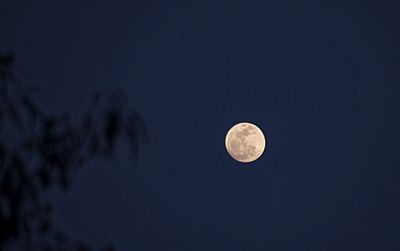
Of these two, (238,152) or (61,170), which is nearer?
(61,170)

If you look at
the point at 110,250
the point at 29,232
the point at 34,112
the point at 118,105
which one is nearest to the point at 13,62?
the point at 34,112

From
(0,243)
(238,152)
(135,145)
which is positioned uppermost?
(238,152)

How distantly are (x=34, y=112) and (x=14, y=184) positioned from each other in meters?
0.41

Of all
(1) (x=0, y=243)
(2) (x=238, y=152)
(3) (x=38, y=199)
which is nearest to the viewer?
(1) (x=0, y=243)

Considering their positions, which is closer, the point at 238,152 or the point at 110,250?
the point at 110,250

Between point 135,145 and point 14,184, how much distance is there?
706mm

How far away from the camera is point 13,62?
3256mm

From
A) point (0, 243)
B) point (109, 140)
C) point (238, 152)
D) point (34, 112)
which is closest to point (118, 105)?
point (109, 140)

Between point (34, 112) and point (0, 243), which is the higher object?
point (34, 112)

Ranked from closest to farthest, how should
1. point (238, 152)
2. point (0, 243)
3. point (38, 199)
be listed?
point (0, 243)
point (38, 199)
point (238, 152)

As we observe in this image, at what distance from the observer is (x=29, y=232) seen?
3.18 m

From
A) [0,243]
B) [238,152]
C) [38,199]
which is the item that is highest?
[238,152]

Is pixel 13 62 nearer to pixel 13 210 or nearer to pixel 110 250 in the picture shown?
pixel 13 210

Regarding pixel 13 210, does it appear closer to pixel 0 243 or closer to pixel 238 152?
pixel 0 243
